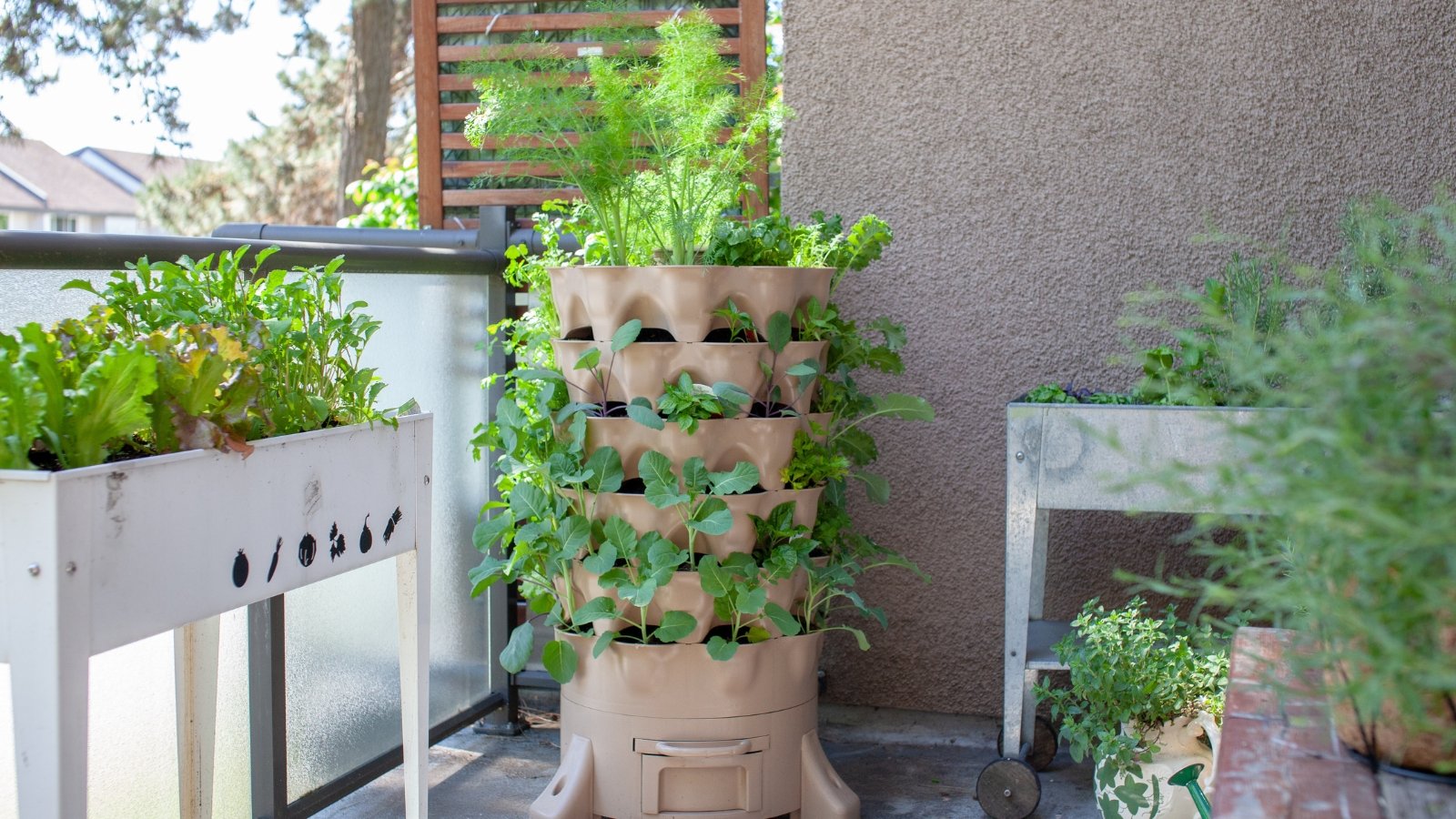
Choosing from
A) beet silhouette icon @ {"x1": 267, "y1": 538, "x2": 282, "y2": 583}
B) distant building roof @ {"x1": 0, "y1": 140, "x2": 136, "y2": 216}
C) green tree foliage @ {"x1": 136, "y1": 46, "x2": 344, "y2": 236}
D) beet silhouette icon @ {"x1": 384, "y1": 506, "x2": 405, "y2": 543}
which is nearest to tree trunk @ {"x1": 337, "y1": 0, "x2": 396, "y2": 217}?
green tree foliage @ {"x1": 136, "y1": 46, "x2": 344, "y2": 236}

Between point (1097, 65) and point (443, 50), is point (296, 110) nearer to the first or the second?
point (443, 50)

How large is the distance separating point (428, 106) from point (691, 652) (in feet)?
5.35

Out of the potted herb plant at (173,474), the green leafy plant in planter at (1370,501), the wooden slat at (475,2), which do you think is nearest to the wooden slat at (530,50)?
the wooden slat at (475,2)

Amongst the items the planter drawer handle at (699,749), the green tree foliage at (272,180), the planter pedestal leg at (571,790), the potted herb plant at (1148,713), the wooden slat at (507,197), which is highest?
the green tree foliage at (272,180)

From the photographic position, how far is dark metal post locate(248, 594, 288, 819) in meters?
1.92

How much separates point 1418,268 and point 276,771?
5.96ft

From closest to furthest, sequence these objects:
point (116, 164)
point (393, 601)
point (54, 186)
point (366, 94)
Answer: point (393, 601), point (366, 94), point (54, 186), point (116, 164)

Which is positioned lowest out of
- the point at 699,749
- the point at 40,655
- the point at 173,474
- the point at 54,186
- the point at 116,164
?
the point at 699,749

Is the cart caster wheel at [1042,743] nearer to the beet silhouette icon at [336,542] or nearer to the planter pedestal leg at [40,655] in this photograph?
the beet silhouette icon at [336,542]

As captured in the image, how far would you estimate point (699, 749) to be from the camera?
2031 mm

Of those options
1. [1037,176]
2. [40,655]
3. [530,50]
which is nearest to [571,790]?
[40,655]

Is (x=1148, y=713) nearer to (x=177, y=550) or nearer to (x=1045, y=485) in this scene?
(x=1045, y=485)

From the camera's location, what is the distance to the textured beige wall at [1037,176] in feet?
8.26

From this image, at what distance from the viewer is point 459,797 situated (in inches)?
94.0
